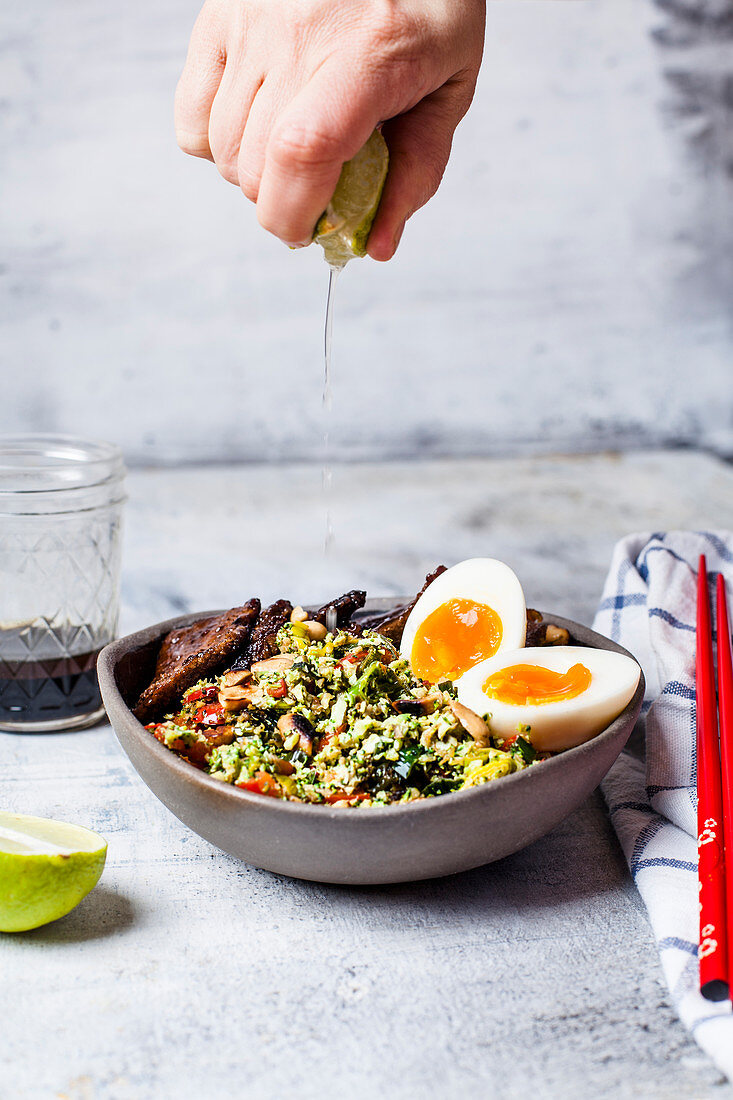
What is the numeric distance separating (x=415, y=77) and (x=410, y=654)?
95cm

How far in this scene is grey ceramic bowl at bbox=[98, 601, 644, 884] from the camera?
4.26ft

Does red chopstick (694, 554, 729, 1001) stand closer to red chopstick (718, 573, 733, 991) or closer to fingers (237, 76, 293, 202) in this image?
red chopstick (718, 573, 733, 991)

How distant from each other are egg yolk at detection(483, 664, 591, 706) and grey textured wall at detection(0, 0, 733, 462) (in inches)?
125

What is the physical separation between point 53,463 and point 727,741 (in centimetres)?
150

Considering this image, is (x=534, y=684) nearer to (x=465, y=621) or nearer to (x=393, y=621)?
(x=465, y=621)

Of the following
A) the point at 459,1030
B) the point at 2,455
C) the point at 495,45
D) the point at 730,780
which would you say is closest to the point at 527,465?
the point at 495,45

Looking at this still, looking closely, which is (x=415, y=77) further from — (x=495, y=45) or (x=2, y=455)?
(x=495, y=45)

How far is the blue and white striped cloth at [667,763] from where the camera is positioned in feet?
4.26

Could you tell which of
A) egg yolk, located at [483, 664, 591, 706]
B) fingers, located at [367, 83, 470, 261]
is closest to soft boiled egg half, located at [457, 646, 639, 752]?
egg yolk, located at [483, 664, 591, 706]

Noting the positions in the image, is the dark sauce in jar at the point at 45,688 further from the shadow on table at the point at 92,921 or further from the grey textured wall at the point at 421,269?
the grey textured wall at the point at 421,269

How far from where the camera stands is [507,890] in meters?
1.53

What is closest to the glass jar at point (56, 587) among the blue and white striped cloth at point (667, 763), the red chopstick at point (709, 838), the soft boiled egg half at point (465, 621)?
the soft boiled egg half at point (465, 621)

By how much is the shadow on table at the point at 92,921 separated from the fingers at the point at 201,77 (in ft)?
4.01

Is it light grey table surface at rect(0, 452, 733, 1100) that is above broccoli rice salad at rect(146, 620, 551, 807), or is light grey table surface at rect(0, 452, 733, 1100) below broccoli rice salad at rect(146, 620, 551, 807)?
below
